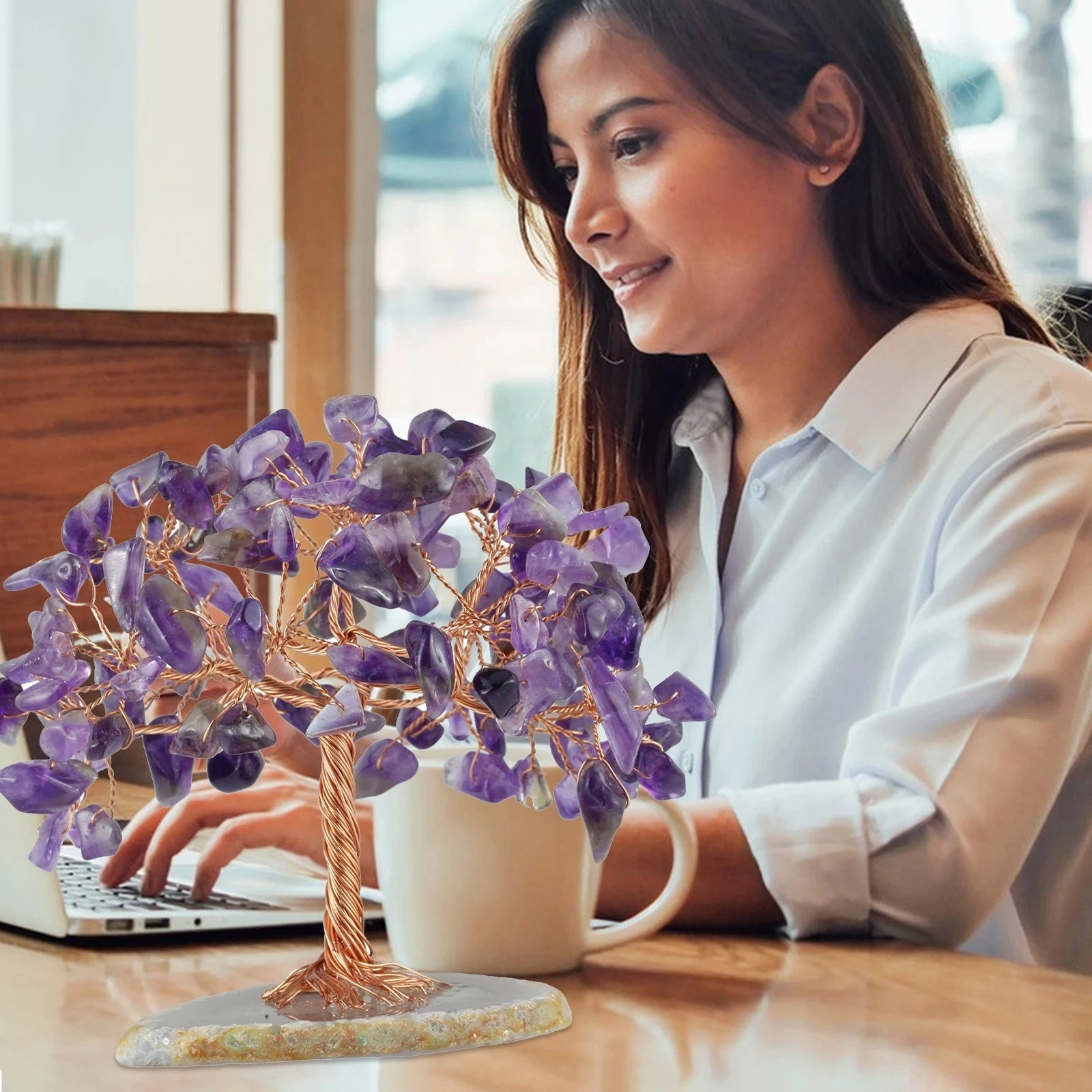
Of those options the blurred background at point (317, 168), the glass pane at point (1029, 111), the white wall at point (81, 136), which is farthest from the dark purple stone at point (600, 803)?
the glass pane at point (1029, 111)

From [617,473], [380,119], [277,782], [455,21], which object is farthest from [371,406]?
[455,21]

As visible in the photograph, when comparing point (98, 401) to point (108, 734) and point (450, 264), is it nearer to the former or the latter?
point (108, 734)

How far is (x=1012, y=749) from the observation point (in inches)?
36.3

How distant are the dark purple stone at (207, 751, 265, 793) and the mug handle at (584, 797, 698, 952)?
0.22 m

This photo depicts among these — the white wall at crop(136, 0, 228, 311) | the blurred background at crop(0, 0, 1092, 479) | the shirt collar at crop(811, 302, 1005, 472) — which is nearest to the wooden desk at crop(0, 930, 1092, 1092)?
the shirt collar at crop(811, 302, 1005, 472)

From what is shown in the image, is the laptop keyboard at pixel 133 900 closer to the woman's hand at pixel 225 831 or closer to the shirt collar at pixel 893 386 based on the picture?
the woman's hand at pixel 225 831

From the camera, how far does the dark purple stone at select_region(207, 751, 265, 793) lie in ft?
1.65

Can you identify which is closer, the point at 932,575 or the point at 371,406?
the point at 371,406

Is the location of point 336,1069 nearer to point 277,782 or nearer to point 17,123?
point 277,782

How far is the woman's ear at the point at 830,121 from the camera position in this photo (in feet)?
4.17

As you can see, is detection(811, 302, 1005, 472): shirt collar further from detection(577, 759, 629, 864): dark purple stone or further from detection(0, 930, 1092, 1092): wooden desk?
detection(577, 759, 629, 864): dark purple stone

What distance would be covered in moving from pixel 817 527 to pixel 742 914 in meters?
0.46

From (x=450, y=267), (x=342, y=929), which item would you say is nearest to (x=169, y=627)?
(x=342, y=929)

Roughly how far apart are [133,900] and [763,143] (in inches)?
30.2
